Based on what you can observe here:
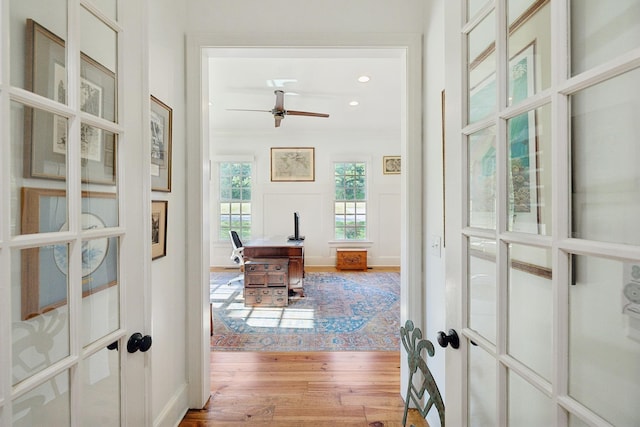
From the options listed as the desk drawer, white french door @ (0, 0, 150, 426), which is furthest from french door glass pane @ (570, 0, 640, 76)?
the desk drawer

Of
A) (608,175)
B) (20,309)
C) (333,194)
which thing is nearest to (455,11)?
(608,175)

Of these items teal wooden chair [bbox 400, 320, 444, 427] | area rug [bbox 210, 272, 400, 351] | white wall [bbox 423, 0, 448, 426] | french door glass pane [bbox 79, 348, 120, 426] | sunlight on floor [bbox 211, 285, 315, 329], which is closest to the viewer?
french door glass pane [bbox 79, 348, 120, 426]

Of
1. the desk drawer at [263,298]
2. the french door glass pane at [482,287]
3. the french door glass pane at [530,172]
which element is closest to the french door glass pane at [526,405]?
the french door glass pane at [482,287]

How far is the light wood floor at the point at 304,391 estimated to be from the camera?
6.03 ft

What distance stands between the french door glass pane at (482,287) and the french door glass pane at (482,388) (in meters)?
0.08

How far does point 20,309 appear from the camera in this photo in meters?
0.67

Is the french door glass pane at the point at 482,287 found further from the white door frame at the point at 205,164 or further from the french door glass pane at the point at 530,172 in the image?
the white door frame at the point at 205,164

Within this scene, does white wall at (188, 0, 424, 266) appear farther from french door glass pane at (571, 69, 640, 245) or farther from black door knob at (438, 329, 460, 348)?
french door glass pane at (571, 69, 640, 245)

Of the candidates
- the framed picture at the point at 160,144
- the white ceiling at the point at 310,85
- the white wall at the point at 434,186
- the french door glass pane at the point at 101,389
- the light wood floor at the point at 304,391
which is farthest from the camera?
the white ceiling at the point at 310,85

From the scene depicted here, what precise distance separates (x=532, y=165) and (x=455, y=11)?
2.19 ft

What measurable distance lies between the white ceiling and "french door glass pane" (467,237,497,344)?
1413mm

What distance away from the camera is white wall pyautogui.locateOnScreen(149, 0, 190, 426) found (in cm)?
158

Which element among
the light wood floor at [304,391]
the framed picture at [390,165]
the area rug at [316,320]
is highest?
the framed picture at [390,165]

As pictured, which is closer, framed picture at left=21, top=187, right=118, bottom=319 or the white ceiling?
framed picture at left=21, top=187, right=118, bottom=319
